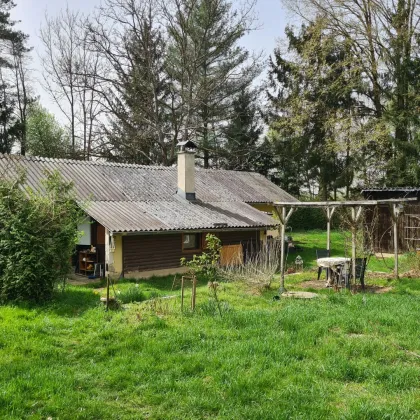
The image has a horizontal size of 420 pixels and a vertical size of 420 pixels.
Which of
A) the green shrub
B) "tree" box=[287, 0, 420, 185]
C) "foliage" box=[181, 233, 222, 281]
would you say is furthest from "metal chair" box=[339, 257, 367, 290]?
"tree" box=[287, 0, 420, 185]

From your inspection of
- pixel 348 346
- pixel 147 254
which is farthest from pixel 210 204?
pixel 348 346

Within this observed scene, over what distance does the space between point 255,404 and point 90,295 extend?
6.79 m

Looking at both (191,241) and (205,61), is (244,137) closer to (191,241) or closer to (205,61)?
(205,61)

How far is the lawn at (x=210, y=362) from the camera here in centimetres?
497

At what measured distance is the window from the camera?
17109 millimetres

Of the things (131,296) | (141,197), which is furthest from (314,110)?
(131,296)

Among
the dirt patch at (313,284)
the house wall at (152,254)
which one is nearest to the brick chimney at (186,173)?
the house wall at (152,254)

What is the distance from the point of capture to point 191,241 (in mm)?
17328

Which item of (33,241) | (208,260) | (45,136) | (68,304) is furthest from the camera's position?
(45,136)

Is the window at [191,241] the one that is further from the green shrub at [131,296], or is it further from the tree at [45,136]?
the tree at [45,136]

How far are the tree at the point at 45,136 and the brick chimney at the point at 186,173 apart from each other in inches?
544

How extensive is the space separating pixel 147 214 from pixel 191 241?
7.03ft

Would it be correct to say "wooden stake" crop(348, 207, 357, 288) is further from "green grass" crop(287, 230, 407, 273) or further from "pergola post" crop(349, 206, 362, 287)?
"green grass" crop(287, 230, 407, 273)

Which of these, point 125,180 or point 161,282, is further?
point 125,180
